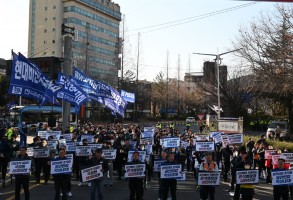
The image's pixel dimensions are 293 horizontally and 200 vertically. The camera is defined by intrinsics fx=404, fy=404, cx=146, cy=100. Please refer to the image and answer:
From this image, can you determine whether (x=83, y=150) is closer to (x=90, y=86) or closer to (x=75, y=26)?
(x=90, y=86)

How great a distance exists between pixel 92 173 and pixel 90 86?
14.1m

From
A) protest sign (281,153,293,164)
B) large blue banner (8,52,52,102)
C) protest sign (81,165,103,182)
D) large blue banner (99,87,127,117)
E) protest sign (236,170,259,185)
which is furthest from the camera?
large blue banner (99,87,127,117)

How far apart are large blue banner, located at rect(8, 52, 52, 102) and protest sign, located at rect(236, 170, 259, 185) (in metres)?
10.9

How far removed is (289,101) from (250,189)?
3309 centimetres

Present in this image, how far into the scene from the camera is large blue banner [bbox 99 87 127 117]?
87.1 ft

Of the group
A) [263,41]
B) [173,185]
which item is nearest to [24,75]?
[173,185]

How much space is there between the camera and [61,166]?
11.9 metres

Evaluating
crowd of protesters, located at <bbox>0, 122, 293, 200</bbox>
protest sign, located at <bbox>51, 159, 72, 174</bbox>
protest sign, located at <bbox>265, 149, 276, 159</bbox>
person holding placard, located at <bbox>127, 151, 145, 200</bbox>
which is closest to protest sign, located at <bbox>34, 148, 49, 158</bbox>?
crowd of protesters, located at <bbox>0, 122, 293, 200</bbox>

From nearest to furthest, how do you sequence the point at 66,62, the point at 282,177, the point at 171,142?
1. the point at 282,177
2. the point at 171,142
3. the point at 66,62

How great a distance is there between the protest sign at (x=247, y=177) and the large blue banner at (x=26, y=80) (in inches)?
430

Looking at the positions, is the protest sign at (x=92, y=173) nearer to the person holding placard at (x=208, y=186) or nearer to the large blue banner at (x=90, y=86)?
the person holding placard at (x=208, y=186)

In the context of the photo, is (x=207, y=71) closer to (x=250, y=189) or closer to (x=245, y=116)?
(x=245, y=116)

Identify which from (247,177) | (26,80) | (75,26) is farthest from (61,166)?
(75,26)

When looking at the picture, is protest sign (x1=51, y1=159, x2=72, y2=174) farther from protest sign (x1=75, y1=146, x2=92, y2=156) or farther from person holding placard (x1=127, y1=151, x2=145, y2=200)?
protest sign (x1=75, y1=146, x2=92, y2=156)
